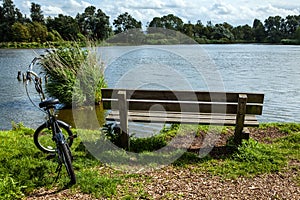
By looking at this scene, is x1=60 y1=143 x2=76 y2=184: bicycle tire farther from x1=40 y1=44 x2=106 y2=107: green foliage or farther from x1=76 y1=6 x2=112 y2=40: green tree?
x1=76 y1=6 x2=112 y2=40: green tree

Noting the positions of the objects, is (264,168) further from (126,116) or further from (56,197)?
(56,197)

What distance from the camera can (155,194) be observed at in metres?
3.44

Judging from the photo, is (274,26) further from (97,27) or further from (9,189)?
(9,189)

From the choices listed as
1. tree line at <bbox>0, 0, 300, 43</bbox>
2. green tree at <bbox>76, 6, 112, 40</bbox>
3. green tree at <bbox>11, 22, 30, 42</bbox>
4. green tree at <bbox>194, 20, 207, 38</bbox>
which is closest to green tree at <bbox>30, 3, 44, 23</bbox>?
tree line at <bbox>0, 0, 300, 43</bbox>

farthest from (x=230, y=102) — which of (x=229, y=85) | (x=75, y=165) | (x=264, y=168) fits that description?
(x=229, y=85)

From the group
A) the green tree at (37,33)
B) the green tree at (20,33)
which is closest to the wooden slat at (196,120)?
the green tree at (37,33)

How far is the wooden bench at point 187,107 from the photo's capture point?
4.49 m

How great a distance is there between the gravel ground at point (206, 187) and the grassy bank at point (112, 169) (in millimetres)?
38

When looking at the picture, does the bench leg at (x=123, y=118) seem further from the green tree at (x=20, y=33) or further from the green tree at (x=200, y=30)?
the green tree at (x=20, y=33)

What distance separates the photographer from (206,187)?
3572 millimetres

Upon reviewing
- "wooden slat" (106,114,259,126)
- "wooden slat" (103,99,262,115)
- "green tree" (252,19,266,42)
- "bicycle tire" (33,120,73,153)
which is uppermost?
"green tree" (252,19,266,42)

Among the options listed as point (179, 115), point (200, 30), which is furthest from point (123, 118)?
point (200, 30)

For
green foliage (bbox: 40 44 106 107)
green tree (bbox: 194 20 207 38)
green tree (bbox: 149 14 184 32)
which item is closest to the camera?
green foliage (bbox: 40 44 106 107)

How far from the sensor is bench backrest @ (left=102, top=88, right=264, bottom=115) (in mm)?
4520
